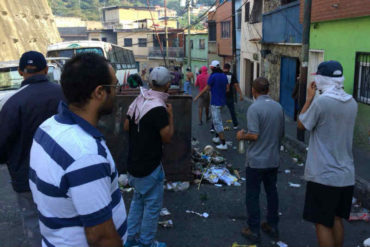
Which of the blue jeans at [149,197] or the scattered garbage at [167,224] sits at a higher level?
the blue jeans at [149,197]

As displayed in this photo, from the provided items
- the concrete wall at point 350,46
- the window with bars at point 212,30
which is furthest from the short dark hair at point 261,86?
the window with bars at point 212,30

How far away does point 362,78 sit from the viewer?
7.56 m

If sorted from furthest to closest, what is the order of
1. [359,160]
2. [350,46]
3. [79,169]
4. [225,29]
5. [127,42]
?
[127,42], [225,29], [350,46], [359,160], [79,169]

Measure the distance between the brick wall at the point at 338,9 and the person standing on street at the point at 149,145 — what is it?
17.6ft

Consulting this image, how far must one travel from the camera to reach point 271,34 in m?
14.5

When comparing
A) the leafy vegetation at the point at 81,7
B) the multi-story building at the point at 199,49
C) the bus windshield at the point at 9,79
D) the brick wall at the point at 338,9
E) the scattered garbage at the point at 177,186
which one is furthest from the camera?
the leafy vegetation at the point at 81,7

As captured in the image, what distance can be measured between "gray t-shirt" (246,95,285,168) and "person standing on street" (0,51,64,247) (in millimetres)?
2109

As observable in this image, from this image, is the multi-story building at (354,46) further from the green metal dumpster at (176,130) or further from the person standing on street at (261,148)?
the person standing on street at (261,148)

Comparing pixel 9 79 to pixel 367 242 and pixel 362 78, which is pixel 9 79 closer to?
pixel 362 78

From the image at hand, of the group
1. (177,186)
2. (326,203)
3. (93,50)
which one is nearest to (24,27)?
(93,50)

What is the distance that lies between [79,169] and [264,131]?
9.36 feet

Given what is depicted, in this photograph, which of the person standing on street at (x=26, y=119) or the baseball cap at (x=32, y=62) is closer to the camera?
the person standing on street at (x=26, y=119)

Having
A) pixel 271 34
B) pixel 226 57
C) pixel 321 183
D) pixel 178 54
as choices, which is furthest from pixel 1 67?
pixel 178 54

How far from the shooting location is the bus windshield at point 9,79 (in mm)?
9547
